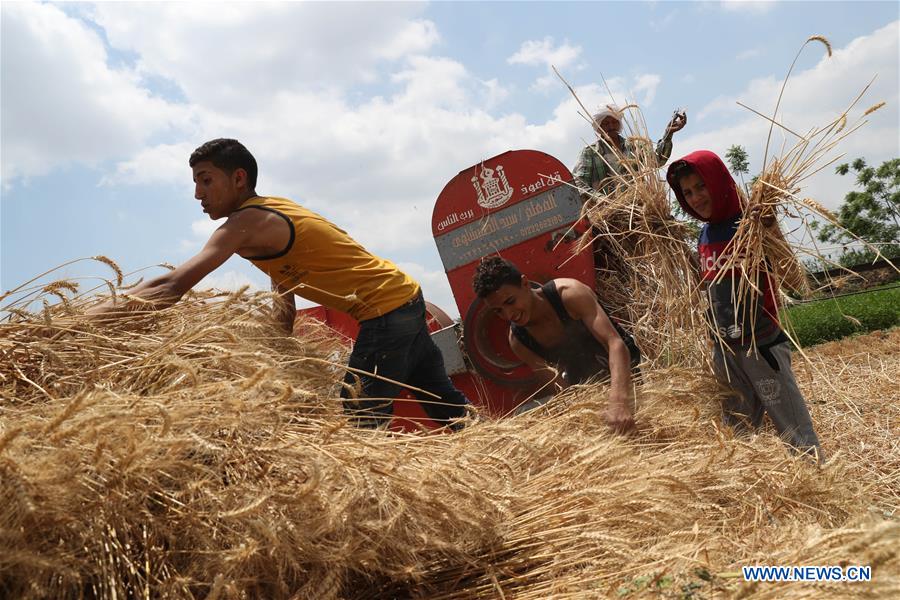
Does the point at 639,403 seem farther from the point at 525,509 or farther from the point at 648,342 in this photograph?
the point at 525,509

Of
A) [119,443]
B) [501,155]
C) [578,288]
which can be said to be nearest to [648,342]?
[578,288]

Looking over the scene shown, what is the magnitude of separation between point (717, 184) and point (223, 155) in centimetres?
226

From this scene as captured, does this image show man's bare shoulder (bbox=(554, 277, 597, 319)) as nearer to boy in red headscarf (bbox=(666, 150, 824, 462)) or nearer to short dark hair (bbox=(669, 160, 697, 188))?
boy in red headscarf (bbox=(666, 150, 824, 462))

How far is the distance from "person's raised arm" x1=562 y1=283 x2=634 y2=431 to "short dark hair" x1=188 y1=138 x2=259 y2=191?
1.70 metres

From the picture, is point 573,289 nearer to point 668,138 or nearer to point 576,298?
→ point 576,298

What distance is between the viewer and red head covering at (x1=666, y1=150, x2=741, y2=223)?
3236mm

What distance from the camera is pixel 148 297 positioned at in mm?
2484

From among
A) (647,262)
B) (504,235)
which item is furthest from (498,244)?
(647,262)

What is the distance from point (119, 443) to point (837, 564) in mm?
1560

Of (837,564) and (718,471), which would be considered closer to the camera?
(837,564)

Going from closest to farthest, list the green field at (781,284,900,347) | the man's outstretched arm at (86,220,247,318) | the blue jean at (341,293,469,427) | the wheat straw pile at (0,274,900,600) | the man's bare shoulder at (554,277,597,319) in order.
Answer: the wheat straw pile at (0,274,900,600), the man's outstretched arm at (86,220,247,318), the blue jean at (341,293,469,427), the man's bare shoulder at (554,277,597,319), the green field at (781,284,900,347)

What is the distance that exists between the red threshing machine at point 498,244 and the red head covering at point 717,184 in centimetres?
127

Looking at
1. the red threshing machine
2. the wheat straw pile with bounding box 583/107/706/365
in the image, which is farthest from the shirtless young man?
the red threshing machine

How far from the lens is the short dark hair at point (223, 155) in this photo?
3088 millimetres
